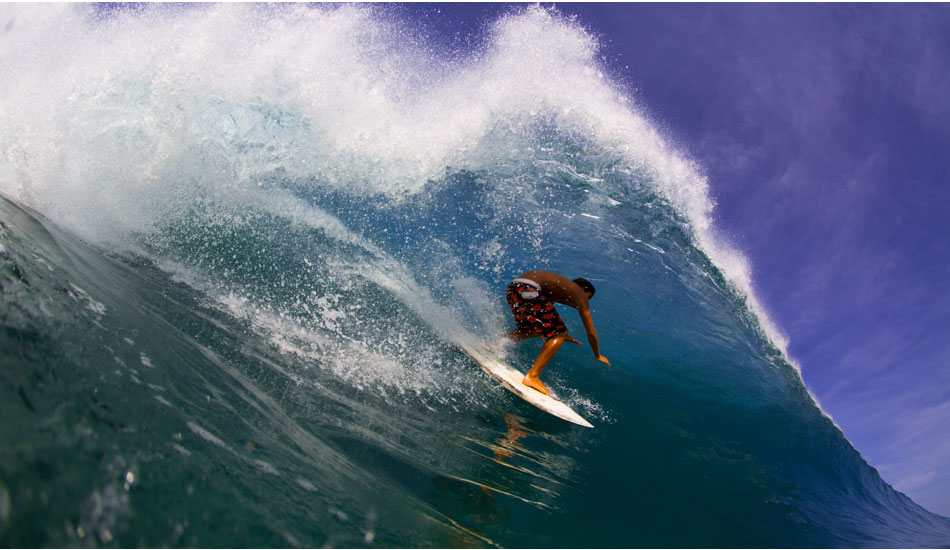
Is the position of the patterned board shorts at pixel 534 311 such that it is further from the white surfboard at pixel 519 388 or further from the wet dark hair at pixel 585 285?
the white surfboard at pixel 519 388

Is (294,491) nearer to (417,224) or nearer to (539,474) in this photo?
(539,474)

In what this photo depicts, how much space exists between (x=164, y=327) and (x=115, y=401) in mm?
1786

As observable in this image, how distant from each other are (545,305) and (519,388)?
3.56 feet

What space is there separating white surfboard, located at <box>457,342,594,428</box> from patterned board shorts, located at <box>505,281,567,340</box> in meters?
0.68

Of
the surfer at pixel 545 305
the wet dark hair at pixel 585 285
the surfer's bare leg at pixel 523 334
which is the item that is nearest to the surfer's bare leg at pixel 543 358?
the surfer at pixel 545 305

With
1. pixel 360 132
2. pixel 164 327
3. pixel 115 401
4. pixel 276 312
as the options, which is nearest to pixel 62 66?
pixel 360 132

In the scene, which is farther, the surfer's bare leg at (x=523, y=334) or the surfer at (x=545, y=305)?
the surfer's bare leg at (x=523, y=334)

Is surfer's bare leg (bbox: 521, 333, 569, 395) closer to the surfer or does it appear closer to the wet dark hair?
the surfer

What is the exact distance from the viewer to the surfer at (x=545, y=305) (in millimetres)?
4953

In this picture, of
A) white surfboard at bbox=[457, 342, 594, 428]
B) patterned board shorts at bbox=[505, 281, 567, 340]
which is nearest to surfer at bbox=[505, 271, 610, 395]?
patterned board shorts at bbox=[505, 281, 567, 340]

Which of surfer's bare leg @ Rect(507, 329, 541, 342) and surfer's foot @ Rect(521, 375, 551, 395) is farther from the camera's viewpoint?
surfer's bare leg @ Rect(507, 329, 541, 342)

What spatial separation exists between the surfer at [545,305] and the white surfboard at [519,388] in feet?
0.34

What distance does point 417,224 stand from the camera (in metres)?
6.91

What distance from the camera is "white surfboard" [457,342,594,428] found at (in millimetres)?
5215
